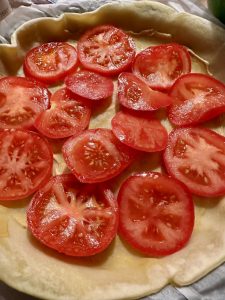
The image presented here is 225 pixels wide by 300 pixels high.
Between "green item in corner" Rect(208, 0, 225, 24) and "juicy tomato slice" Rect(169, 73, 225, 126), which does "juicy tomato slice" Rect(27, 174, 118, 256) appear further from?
"green item in corner" Rect(208, 0, 225, 24)

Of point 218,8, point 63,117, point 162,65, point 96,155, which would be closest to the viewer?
point 96,155

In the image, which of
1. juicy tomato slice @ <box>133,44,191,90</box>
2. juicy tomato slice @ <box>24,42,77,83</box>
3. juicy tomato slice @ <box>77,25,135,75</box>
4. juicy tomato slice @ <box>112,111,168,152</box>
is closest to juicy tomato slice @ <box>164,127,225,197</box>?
juicy tomato slice @ <box>112,111,168,152</box>

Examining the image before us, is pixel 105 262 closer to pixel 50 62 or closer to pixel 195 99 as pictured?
pixel 195 99

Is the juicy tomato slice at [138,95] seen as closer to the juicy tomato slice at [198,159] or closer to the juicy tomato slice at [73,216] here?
the juicy tomato slice at [198,159]

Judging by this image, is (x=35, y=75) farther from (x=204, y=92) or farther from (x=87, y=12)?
(x=204, y=92)

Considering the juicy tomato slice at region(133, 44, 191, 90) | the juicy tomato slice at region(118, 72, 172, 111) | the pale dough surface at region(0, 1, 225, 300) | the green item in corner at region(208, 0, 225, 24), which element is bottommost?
the pale dough surface at region(0, 1, 225, 300)

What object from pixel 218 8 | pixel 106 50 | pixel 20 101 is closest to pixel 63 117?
pixel 20 101

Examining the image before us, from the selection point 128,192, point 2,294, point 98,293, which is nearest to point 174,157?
point 128,192
